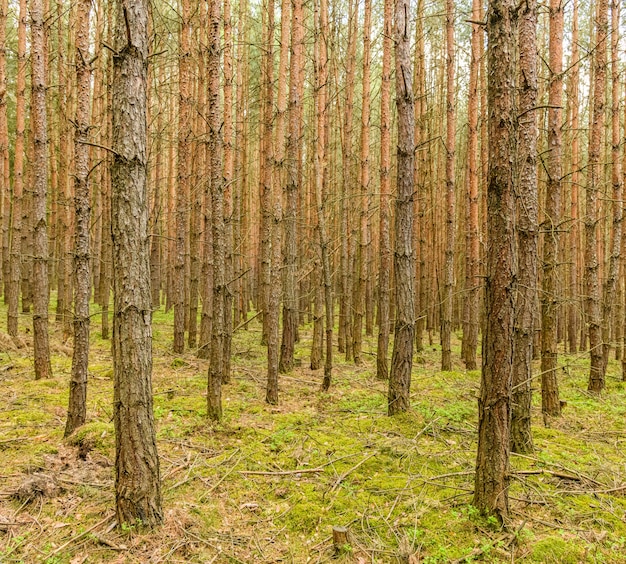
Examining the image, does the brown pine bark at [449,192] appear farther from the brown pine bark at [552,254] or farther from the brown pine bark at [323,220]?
the brown pine bark at [552,254]

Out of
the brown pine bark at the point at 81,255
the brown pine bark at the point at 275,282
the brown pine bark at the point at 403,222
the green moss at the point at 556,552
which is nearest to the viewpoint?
the green moss at the point at 556,552

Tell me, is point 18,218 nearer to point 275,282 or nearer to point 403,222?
point 275,282

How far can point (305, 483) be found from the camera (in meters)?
4.38

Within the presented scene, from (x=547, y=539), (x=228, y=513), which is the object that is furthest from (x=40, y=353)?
(x=547, y=539)

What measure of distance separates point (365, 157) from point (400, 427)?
5928mm

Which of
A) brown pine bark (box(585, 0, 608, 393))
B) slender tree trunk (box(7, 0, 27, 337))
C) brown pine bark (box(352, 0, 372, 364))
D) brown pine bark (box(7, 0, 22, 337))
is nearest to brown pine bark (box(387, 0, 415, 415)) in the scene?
brown pine bark (box(352, 0, 372, 364))

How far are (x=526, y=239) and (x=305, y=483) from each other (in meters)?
3.48

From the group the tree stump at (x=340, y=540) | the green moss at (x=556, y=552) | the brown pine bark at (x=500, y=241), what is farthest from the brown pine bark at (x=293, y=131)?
the green moss at (x=556, y=552)

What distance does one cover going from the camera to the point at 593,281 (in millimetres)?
7914

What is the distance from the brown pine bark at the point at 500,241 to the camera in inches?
128

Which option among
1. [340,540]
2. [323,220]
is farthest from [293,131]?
[340,540]

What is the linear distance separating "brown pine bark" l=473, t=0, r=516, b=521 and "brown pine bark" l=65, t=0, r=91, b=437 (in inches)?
159

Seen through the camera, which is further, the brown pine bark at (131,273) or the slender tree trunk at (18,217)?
the slender tree trunk at (18,217)

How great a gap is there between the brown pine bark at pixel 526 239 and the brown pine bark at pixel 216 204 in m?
3.48
